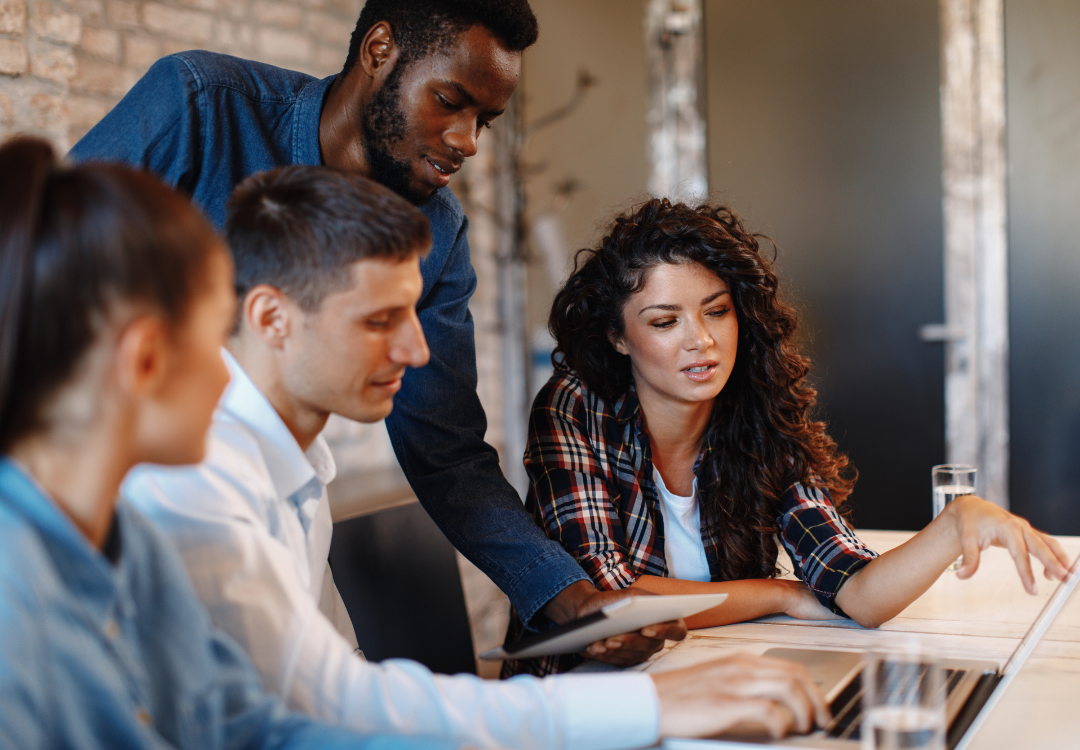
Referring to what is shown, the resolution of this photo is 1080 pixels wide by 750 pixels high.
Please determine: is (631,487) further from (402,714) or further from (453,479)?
(402,714)

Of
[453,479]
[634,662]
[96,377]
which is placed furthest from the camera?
[453,479]

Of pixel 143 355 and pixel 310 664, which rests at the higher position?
pixel 143 355

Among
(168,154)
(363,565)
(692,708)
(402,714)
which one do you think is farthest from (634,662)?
(168,154)

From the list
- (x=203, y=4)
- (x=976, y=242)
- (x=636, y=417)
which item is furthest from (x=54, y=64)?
(x=976, y=242)

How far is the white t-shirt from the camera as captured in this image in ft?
5.59

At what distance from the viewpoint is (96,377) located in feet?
2.08

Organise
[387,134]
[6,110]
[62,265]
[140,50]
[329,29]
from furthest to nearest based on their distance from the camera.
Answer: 1. [329,29]
2. [140,50]
3. [6,110]
4. [387,134]
5. [62,265]

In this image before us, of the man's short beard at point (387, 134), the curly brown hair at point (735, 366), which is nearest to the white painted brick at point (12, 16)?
the man's short beard at point (387, 134)

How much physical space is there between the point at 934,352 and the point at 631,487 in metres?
1.94

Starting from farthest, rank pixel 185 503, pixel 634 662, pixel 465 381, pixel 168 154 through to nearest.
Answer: pixel 465 381 < pixel 168 154 < pixel 634 662 < pixel 185 503

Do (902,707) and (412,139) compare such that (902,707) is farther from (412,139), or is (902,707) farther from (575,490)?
(412,139)

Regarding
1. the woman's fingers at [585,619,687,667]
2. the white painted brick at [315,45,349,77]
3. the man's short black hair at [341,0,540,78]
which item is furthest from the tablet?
the white painted brick at [315,45,349,77]

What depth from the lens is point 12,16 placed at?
204cm

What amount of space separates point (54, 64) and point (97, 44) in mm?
151
